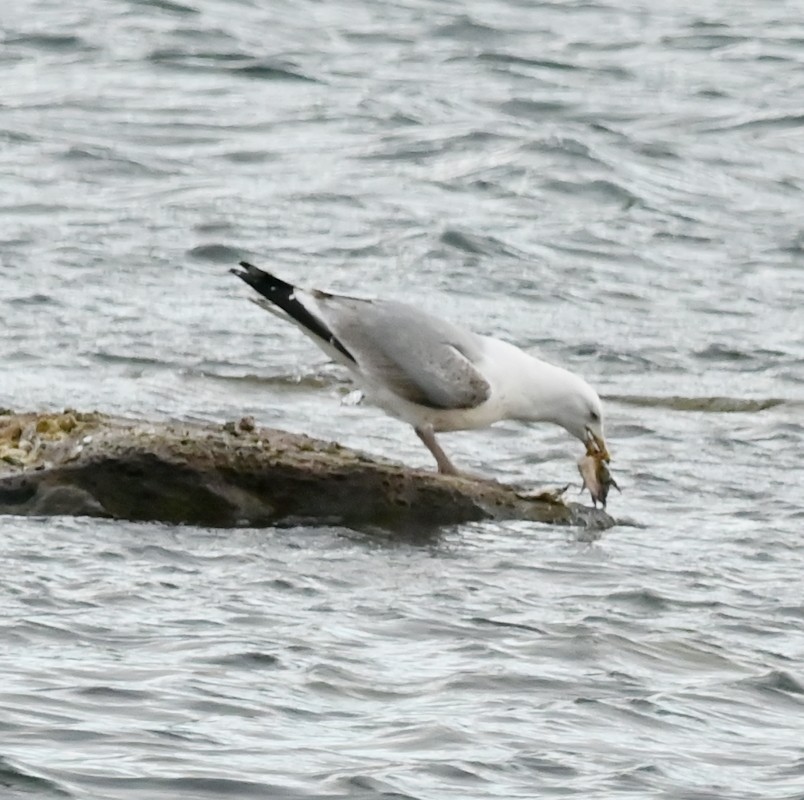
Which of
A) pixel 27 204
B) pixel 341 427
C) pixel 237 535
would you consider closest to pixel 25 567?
pixel 237 535

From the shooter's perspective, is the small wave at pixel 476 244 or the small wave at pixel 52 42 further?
the small wave at pixel 52 42

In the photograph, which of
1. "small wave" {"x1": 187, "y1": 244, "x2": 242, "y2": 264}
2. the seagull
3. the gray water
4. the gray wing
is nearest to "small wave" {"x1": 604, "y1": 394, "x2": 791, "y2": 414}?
the gray water

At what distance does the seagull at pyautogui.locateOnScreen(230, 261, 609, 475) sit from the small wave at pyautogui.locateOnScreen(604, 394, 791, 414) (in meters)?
1.97

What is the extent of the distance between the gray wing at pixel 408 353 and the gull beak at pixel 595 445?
52 cm

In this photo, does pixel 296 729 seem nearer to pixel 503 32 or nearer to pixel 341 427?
pixel 341 427

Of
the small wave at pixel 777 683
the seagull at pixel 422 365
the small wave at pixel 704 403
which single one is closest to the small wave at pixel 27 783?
the small wave at pixel 777 683

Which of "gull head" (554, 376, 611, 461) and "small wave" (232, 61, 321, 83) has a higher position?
"small wave" (232, 61, 321, 83)

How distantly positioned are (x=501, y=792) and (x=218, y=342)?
6.97 meters

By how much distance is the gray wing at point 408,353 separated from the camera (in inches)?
355

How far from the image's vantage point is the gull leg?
8992 millimetres

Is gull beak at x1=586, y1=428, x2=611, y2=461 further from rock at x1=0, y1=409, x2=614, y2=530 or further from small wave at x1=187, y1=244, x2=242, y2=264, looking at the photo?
small wave at x1=187, y1=244, x2=242, y2=264

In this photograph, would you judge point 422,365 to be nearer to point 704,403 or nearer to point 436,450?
point 436,450

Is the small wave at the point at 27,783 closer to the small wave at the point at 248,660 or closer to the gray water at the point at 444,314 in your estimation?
the gray water at the point at 444,314

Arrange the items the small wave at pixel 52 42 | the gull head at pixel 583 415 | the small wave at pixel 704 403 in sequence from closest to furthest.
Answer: the gull head at pixel 583 415
the small wave at pixel 704 403
the small wave at pixel 52 42
